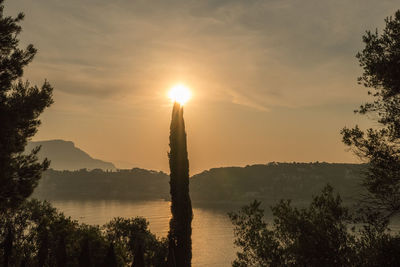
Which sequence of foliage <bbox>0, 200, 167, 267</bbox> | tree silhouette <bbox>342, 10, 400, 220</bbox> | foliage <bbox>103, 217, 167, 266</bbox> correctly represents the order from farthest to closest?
foliage <bbox>103, 217, 167, 266</bbox>
foliage <bbox>0, 200, 167, 267</bbox>
tree silhouette <bbox>342, 10, 400, 220</bbox>

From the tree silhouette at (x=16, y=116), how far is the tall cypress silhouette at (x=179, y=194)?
35.7 ft

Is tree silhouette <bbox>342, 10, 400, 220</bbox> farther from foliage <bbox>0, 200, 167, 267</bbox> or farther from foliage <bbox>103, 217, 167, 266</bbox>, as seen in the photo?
foliage <bbox>103, 217, 167, 266</bbox>

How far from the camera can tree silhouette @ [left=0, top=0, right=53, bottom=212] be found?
19.2 m

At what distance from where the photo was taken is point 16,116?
19234mm

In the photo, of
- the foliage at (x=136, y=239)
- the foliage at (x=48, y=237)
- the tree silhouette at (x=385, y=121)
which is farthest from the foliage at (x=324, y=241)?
the foliage at (x=136, y=239)

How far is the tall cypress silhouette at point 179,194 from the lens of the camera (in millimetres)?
26750

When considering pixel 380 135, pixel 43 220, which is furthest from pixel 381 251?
pixel 43 220

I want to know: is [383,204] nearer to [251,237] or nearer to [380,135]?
[380,135]

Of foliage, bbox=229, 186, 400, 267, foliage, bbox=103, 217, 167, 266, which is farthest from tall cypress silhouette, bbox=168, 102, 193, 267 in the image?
foliage, bbox=103, 217, 167, 266

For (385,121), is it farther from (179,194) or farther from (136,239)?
(136,239)

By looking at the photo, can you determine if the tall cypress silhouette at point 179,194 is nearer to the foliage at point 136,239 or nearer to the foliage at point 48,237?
the foliage at point 48,237

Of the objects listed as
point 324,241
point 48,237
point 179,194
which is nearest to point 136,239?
point 48,237

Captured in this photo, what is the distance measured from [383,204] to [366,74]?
7.23 metres

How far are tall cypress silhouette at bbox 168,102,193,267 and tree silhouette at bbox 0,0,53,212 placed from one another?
10870 mm
